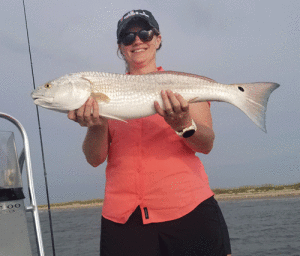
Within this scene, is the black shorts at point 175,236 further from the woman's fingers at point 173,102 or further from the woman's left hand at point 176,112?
the woman's fingers at point 173,102

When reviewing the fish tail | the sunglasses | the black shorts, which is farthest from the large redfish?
the black shorts

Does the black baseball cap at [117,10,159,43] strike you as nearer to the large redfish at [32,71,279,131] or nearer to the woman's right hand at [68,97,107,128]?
the large redfish at [32,71,279,131]

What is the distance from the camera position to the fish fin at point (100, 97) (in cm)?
323

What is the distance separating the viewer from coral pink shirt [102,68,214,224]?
3.04m

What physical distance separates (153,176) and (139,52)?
1.41m

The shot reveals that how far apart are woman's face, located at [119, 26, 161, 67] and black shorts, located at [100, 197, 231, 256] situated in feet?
5.35

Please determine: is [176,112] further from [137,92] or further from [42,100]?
[42,100]

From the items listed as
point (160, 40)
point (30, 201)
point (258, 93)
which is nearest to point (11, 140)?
point (30, 201)

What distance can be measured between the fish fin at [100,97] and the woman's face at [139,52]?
2.17 feet

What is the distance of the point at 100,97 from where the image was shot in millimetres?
3238

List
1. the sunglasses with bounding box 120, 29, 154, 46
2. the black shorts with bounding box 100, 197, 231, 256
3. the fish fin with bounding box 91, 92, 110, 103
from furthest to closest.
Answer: the sunglasses with bounding box 120, 29, 154, 46 → the fish fin with bounding box 91, 92, 110, 103 → the black shorts with bounding box 100, 197, 231, 256

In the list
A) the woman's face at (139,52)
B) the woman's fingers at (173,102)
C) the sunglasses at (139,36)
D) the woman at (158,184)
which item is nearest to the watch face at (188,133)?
the woman at (158,184)

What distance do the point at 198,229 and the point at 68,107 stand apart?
5.65 feet

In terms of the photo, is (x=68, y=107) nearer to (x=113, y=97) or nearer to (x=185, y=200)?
(x=113, y=97)
